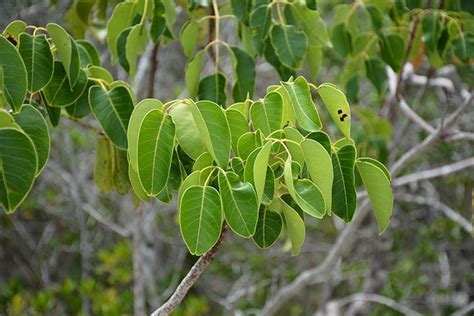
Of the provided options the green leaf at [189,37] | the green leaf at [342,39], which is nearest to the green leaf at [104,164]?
the green leaf at [189,37]

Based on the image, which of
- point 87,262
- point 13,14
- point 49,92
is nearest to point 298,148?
point 49,92

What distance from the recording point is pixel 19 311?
94.9 inches

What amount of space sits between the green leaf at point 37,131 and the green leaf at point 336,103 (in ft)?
1.18

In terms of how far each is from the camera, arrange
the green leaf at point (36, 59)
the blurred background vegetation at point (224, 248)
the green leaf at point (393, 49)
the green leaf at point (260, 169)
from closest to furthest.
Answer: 1. the green leaf at point (260, 169)
2. the green leaf at point (36, 59)
3. the green leaf at point (393, 49)
4. the blurred background vegetation at point (224, 248)

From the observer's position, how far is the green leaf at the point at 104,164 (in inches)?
47.3

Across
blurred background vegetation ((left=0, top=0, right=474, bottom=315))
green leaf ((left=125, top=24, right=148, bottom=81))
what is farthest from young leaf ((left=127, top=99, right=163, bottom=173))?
blurred background vegetation ((left=0, top=0, right=474, bottom=315))

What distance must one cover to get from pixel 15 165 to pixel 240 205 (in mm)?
256

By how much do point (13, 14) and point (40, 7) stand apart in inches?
7.5

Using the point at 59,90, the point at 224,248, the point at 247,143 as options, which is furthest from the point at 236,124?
the point at 224,248

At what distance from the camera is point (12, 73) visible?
0.82 metres

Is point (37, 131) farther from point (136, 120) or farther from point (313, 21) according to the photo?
point (313, 21)

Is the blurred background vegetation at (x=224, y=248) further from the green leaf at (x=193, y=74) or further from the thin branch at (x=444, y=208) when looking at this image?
the green leaf at (x=193, y=74)

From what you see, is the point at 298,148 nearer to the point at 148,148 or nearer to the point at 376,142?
the point at 148,148

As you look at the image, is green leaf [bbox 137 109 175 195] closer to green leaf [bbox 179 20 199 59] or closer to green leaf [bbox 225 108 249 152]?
green leaf [bbox 225 108 249 152]
